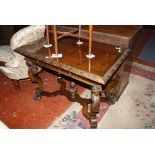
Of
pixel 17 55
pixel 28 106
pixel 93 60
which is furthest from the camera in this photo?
pixel 28 106

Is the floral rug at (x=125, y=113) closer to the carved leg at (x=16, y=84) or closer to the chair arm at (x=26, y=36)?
the carved leg at (x=16, y=84)

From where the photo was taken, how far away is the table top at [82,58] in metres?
1.74

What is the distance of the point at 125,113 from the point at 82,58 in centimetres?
124

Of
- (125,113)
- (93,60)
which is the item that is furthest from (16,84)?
(125,113)

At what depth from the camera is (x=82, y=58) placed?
78.0 inches

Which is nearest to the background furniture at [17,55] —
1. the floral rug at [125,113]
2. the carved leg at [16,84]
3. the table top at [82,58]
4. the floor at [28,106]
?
the carved leg at [16,84]

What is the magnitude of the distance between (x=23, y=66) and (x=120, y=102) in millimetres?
1703

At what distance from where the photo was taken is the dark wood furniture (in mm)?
1789

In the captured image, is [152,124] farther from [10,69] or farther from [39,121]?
[10,69]

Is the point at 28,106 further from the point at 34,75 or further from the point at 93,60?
the point at 93,60

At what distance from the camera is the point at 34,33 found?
246 centimetres

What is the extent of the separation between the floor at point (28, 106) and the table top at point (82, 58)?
75 cm

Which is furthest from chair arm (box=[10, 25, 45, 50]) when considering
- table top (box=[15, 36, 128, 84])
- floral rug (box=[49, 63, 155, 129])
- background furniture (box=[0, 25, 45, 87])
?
floral rug (box=[49, 63, 155, 129])
